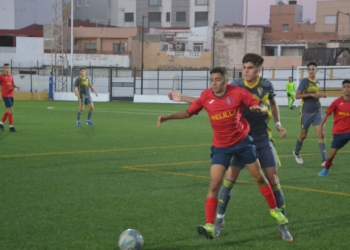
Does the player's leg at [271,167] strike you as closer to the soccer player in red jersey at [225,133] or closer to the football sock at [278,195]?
the football sock at [278,195]

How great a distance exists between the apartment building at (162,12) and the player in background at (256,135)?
3206 inches

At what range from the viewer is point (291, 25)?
93.4m

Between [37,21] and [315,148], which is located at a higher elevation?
[37,21]

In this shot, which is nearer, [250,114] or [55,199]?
[250,114]

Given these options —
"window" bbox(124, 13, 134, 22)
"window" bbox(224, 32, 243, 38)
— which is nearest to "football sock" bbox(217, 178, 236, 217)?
"window" bbox(224, 32, 243, 38)

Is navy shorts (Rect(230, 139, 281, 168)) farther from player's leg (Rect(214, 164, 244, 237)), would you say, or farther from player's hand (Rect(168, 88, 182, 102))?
player's hand (Rect(168, 88, 182, 102))

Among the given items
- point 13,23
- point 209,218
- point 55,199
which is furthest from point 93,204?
point 13,23

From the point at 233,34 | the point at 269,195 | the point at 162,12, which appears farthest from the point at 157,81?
the point at 269,195

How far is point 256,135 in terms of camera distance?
7.45m

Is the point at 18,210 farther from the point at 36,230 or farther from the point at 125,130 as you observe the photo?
the point at 125,130

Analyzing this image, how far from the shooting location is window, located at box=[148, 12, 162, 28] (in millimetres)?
93000

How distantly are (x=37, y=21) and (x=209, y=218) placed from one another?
3115 inches

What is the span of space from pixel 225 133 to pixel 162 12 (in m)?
87.5

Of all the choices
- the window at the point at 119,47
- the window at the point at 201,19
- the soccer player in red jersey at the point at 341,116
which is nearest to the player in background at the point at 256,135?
the soccer player in red jersey at the point at 341,116
